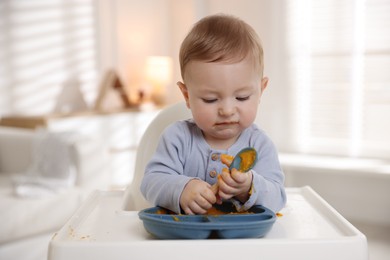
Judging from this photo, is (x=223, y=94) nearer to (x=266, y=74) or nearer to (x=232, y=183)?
(x=232, y=183)

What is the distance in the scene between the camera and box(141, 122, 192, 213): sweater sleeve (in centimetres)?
89

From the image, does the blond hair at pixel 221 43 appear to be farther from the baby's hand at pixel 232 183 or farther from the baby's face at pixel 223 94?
the baby's hand at pixel 232 183

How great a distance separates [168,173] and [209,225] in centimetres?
23

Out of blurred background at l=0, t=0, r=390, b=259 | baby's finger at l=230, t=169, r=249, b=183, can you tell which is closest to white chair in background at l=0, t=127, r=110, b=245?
blurred background at l=0, t=0, r=390, b=259

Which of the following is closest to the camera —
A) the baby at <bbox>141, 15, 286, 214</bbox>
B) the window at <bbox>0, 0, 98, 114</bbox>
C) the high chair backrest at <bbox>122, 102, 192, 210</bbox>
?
the baby at <bbox>141, 15, 286, 214</bbox>

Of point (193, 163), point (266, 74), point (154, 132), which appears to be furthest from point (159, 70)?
→ point (193, 163)

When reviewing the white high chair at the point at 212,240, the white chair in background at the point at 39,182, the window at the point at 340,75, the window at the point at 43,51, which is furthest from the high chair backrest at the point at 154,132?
the window at the point at 43,51

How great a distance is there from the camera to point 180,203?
873 mm

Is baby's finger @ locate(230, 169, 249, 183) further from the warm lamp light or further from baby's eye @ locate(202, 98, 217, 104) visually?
the warm lamp light

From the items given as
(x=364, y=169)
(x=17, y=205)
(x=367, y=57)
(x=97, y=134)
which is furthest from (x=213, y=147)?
(x=97, y=134)

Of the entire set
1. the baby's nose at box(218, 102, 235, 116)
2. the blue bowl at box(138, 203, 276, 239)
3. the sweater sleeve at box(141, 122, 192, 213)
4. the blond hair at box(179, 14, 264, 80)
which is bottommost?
the blue bowl at box(138, 203, 276, 239)

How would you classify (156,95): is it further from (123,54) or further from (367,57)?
(367,57)

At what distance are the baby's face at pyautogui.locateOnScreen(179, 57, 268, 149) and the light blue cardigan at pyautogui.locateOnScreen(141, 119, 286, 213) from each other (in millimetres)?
49

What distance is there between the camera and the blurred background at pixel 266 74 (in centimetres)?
321
